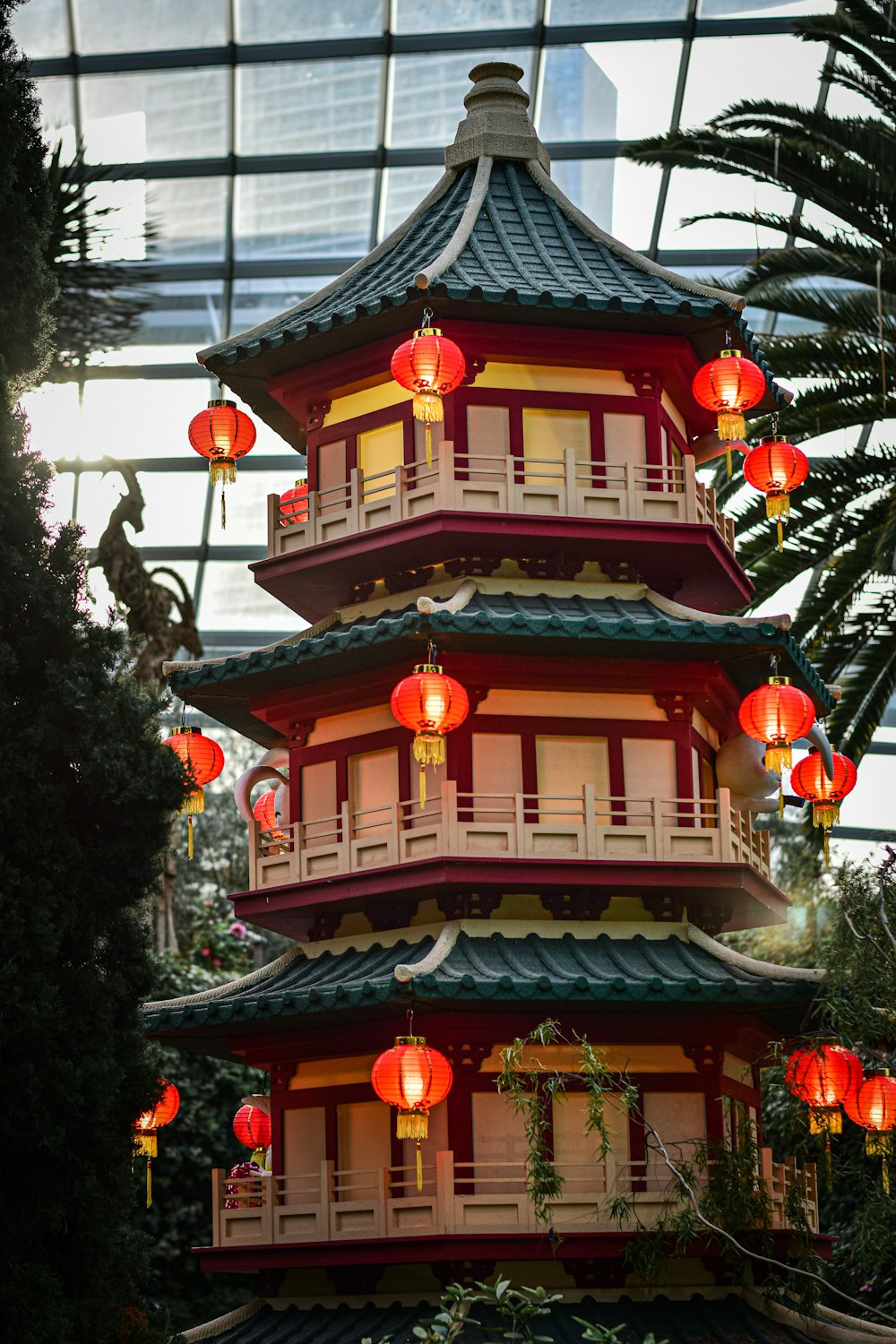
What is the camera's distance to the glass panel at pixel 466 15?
27.2 m

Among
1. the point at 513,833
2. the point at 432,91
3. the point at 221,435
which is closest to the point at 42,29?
the point at 432,91

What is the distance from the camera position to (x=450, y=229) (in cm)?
1888

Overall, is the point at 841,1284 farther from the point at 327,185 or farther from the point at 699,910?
the point at 327,185

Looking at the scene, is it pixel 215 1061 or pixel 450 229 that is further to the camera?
pixel 215 1061

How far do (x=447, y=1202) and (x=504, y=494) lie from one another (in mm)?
6128

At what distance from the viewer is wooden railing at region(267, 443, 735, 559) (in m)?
16.9

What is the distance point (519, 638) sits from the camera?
53.5 ft

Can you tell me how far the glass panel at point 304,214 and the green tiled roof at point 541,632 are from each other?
43.1 ft

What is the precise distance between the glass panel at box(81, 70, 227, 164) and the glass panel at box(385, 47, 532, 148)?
2.59m

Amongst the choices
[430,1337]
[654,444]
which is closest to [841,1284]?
[654,444]

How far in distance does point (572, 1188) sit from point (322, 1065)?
2.71 m

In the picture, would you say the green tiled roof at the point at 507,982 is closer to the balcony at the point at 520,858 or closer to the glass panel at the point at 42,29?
the balcony at the point at 520,858

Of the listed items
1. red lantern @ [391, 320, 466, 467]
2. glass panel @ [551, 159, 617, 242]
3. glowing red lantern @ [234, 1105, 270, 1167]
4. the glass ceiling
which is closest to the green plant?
glowing red lantern @ [234, 1105, 270, 1167]

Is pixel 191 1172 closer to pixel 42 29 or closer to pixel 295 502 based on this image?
pixel 295 502
